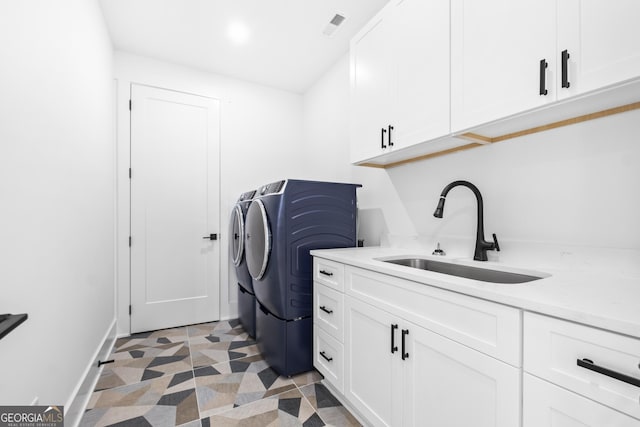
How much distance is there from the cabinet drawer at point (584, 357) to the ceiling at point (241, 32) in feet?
7.72

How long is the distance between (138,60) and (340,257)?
9.48 feet

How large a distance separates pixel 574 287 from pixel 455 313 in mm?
381

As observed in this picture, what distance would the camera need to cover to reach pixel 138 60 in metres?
2.91


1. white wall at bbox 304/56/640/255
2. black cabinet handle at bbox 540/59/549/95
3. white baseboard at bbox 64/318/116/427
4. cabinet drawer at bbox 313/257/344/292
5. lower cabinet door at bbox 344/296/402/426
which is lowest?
white baseboard at bbox 64/318/116/427

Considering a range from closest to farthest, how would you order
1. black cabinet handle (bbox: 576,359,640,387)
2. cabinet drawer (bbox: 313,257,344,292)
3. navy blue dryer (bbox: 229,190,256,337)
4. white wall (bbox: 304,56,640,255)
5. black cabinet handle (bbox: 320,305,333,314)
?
black cabinet handle (bbox: 576,359,640,387)
white wall (bbox: 304,56,640,255)
cabinet drawer (bbox: 313,257,344,292)
black cabinet handle (bbox: 320,305,333,314)
navy blue dryer (bbox: 229,190,256,337)

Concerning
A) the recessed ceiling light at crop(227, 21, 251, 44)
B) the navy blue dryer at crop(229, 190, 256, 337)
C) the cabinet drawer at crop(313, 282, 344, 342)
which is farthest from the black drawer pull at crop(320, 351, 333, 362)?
the recessed ceiling light at crop(227, 21, 251, 44)

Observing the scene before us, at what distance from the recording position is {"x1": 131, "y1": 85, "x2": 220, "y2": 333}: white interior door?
9.46 feet

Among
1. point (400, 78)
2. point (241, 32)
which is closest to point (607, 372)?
point (400, 78)

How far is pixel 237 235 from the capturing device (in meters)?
2.89

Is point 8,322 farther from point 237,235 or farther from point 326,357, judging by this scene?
point 237,235

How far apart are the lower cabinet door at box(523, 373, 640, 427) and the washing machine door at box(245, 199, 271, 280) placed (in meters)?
1.58

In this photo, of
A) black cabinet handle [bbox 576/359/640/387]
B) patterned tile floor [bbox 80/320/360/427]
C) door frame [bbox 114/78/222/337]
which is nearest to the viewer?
black cabinet handle [bbox 576/359/640/387]

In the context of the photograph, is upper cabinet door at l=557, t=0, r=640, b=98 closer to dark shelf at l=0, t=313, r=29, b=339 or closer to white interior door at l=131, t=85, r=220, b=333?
dark shelf at l=0, t=313, r=29, b=339

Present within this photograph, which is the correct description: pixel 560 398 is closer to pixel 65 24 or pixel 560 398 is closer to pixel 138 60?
pixel 65 24
